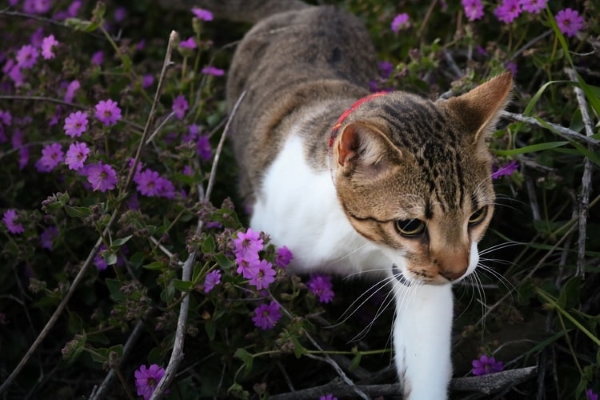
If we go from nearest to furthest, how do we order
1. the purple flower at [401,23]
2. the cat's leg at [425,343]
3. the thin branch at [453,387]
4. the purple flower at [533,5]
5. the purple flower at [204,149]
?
the thin branch at [453,387]
the cat's leg at [425,343]
the purple flower at [533,5]
the purple flower at [204,149]
the purple flower at [401,23]

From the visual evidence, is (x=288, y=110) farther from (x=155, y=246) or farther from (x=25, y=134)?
(x=25, y=134)

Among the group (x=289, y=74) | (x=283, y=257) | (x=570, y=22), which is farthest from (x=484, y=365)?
(x=289, y=74)

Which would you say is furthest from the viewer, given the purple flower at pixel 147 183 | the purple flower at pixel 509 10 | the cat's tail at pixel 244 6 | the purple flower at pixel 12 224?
the cat's tail at pixel 244 6

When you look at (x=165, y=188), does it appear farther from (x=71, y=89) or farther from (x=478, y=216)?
(x=478, y=216)

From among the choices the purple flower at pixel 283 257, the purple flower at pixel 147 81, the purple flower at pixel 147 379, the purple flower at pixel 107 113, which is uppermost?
the purple flower at pixel 107 113

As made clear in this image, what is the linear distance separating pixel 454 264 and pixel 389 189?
331 mm

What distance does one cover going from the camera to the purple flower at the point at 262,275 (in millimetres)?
2504

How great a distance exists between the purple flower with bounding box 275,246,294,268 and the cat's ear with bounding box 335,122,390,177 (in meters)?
0.47

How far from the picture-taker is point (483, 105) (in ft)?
8.27

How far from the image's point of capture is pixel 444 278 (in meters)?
2.42

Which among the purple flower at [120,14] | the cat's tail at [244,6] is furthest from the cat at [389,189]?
the purple flower at [120,14]

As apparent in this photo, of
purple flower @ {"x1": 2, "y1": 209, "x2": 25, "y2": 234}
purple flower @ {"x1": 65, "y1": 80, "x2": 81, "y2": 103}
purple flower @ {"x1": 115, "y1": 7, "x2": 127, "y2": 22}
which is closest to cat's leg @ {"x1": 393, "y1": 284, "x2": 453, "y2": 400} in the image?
purple flower @ {"x1": 2, "y1": 209, "x2": 25, "y2": 234}

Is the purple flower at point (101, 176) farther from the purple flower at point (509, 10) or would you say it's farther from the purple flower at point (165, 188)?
the purple flower at point (509, 10)

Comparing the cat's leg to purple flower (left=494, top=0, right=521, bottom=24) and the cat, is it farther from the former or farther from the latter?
purple flower (left=494, top=0, right=521, bottom=24)
